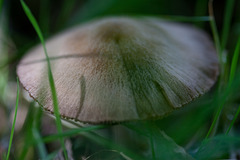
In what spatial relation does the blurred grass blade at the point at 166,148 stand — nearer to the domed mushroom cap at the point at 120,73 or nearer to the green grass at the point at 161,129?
the green grass at the point at 161,129

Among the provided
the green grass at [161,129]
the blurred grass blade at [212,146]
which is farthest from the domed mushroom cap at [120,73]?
the blurred grass blade at [212,146]

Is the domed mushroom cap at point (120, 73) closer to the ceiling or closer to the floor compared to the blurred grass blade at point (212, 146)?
closer to the ceiling

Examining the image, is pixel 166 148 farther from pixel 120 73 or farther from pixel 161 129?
pixel 120 73

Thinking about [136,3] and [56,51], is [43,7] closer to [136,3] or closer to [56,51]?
[136,3]

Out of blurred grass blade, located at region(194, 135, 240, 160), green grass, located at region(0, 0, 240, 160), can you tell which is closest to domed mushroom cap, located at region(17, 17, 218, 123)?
green grass, located at region(0, 0, 240, 160)

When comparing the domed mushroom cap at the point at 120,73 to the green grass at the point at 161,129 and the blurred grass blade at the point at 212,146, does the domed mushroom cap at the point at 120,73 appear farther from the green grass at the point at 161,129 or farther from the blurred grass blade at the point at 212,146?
the blurred grass blade at the point at 212,146

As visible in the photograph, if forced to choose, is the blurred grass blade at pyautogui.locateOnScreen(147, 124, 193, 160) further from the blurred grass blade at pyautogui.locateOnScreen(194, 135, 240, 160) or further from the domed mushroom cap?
the domed mushroom cap

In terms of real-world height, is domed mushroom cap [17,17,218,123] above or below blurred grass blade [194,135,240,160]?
above

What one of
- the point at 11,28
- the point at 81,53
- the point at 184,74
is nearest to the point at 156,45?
the point at 184,74

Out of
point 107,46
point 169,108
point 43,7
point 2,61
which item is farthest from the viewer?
point 43,7
